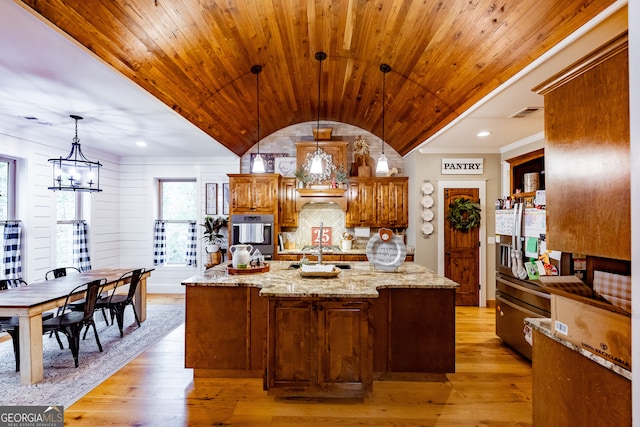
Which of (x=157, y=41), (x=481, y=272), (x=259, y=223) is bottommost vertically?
(x=481, y=272)

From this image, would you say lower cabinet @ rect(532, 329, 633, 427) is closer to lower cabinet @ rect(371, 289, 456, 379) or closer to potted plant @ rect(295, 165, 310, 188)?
lower cabinet @ rect(371, 289, 456, 379)

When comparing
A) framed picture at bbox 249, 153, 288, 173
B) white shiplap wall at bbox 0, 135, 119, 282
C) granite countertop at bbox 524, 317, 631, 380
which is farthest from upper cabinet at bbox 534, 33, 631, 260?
white shiplap wall at bbox 0, 135, 119, 282

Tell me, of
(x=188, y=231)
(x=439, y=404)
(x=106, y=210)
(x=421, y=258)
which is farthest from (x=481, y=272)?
(x=106, y=210)

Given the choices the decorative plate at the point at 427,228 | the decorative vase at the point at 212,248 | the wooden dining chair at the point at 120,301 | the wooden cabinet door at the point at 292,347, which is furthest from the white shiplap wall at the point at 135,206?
the wooden cabinet door at the point at 292,347

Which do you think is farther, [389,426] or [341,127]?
[341,127]

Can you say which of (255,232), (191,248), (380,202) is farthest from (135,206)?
(380,202)

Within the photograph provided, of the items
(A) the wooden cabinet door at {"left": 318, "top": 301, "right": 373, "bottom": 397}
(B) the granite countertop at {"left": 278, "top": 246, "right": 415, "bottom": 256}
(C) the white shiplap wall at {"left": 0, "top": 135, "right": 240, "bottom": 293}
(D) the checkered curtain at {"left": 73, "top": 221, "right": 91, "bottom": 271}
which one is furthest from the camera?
(C) the white shiplap wall at {"left": 0, "top": 135, "right": 240, "bottom": 293}

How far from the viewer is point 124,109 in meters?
3.49

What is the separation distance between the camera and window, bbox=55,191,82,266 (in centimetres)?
504

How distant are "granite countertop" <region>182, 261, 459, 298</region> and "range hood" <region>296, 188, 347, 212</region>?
7.60 feet

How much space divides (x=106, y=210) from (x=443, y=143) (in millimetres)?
6239

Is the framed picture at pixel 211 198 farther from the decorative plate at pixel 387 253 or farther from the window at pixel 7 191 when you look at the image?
the decorative plate at pixel 387 253

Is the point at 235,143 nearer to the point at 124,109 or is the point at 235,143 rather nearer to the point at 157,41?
the point at 124,109

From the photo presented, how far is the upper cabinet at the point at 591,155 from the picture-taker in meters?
1.32
